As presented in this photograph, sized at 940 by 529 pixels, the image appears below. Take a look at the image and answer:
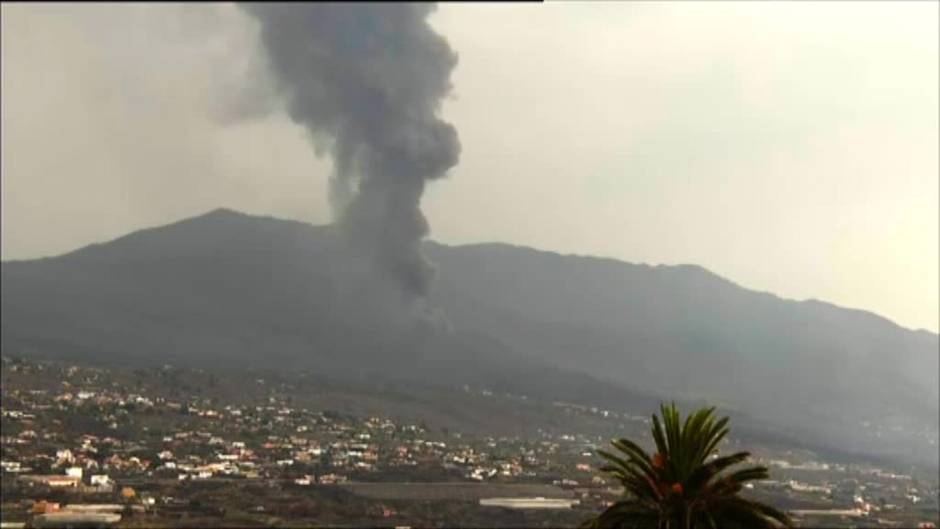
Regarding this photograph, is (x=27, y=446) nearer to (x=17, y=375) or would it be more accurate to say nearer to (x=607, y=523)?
(x=17, y=375)

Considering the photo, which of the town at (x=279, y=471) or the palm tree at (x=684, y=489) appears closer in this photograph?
the palm tree at (x=684, y=489)

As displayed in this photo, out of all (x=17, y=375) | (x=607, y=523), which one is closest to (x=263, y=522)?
(x=607, y=523)

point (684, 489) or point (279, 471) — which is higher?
point (684, 489)

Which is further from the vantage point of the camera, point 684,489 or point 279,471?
point 279,471

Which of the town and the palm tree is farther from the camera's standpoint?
the town
